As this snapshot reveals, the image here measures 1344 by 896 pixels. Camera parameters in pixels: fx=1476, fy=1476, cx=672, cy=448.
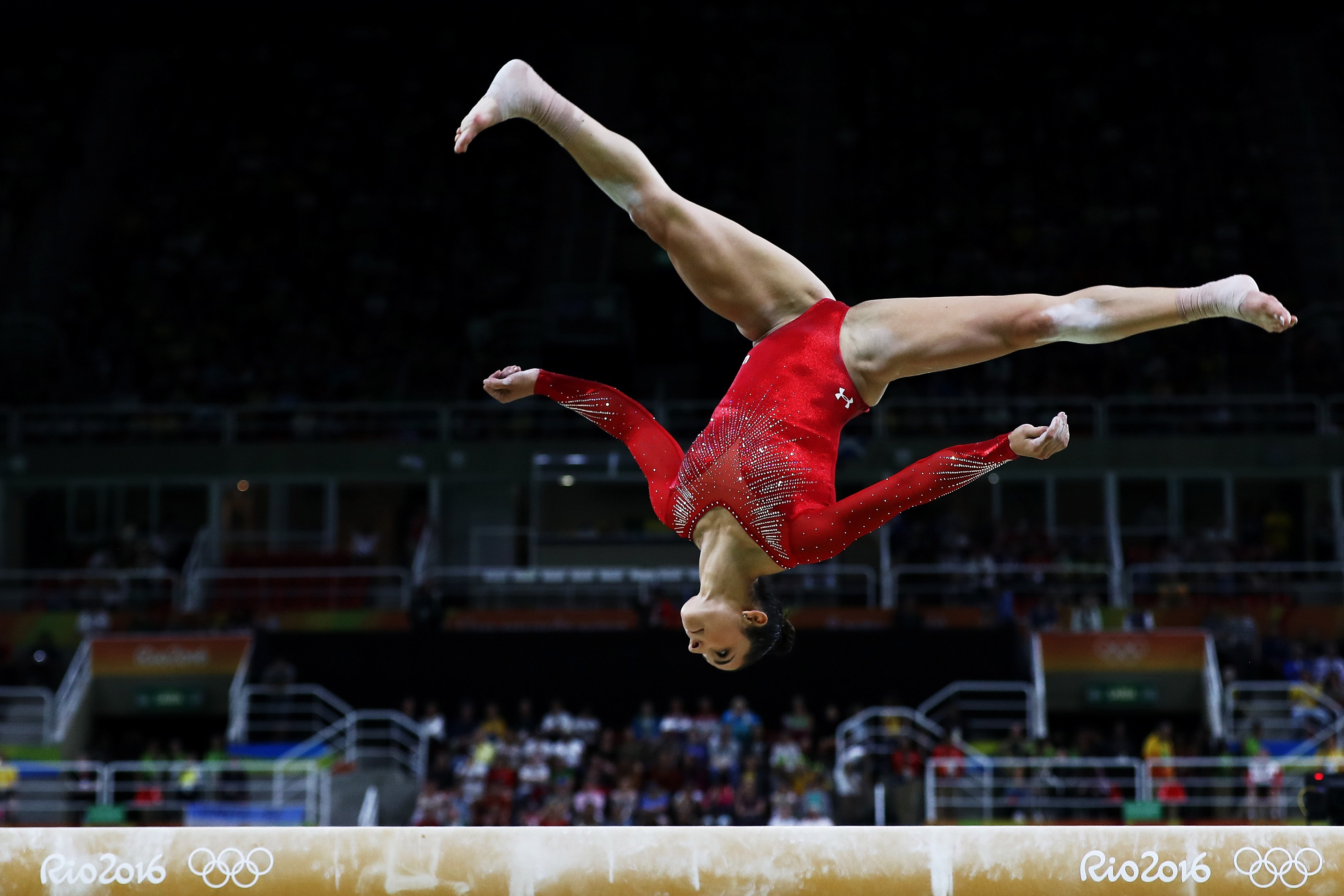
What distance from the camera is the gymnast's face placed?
16.9 feet

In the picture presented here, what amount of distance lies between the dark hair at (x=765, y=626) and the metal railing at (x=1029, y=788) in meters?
8.42

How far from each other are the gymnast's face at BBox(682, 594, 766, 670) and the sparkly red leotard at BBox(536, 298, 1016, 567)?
239 mm

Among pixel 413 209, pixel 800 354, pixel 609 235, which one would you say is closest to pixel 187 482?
pixel 413 209

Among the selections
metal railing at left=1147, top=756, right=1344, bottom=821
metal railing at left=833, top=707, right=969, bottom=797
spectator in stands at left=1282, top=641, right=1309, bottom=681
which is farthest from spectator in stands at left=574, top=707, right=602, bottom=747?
spectator in stands at left=1282, top=641, right=1309, bottom=681

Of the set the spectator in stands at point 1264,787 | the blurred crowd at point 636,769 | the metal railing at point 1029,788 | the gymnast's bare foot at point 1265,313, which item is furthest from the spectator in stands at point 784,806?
the gymnast's bare foot at point 1265,313

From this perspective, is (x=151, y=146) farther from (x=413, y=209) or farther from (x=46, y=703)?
(x=46, y=703)

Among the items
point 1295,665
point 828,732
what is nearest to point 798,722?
point 828,732

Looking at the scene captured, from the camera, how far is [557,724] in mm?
15562

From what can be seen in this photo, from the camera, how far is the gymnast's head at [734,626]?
203 inches

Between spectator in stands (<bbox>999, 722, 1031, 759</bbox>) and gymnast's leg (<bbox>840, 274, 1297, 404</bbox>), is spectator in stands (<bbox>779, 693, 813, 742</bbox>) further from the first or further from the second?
gymnast's leg (<bbox>840, 274, 1297, 404</bbox>)

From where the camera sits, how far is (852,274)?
2352cm

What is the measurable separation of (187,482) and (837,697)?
10302 millimetres

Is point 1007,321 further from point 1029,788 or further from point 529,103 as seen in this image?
point 1029,788

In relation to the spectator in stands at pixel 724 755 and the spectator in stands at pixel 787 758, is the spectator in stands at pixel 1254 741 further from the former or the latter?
the spectator in stands at pixel 724 755
